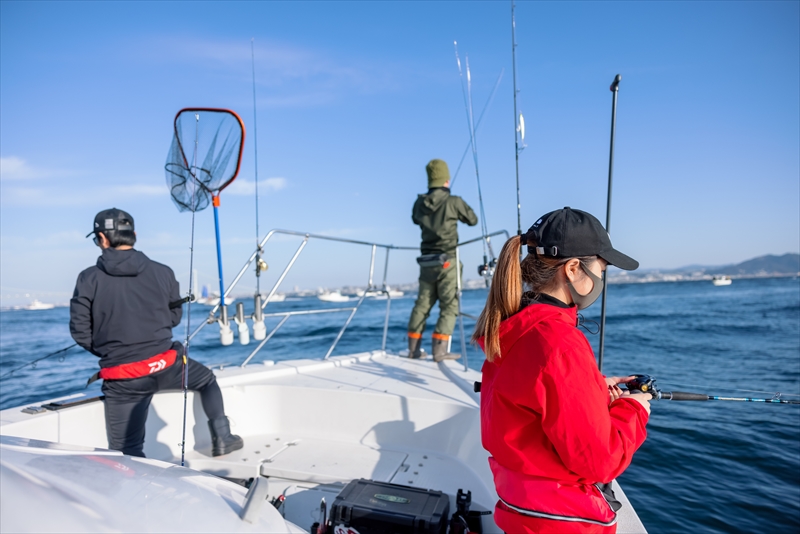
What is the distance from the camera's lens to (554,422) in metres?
1.07

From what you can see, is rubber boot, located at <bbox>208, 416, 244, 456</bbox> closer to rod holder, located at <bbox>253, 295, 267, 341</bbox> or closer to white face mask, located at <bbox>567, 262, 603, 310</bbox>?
rod holder, located at <bbox>253, 295, 267, 341</bbox>

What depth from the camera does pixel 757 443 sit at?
16.4 feet

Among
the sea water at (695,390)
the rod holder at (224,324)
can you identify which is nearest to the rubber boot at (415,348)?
the sea water at (695,390)

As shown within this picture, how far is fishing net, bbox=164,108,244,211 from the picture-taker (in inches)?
103

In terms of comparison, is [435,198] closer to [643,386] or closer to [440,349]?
[440,349]

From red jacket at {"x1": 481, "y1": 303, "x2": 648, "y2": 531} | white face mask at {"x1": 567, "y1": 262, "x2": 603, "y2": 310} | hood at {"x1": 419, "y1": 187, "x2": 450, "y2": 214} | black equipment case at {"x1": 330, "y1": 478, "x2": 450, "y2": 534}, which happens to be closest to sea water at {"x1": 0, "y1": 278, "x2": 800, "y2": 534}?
red jacket at {"x1": 481, "y1": 303, "x2": 648, "y2": 531}

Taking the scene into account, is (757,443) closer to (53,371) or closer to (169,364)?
(169,364)

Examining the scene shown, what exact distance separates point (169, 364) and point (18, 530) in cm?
189

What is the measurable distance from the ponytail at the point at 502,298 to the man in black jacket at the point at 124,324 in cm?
180

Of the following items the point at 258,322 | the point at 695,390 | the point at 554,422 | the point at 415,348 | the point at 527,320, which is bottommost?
the point at 695,390

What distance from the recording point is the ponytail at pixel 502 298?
1235mm

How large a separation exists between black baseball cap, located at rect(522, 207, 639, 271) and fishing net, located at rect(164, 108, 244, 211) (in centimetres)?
188

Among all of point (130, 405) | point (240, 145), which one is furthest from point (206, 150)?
point (130, 405)

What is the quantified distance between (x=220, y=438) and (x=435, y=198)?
2340 millimetres
